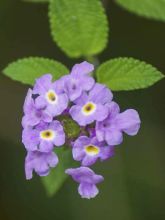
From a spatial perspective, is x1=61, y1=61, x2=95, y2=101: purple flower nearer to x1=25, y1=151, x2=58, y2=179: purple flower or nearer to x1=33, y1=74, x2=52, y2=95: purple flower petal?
x1=33, y1=74, x2=52, y2=95: purple flower petal

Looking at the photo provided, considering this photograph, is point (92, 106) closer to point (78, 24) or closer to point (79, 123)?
point (79, 123)

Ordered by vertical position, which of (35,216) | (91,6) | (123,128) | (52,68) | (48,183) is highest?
(91,6)

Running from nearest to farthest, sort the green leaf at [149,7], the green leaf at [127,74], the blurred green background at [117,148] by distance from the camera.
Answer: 1. the green leaf at [127,74]
2. the green leaf at [149,7]
3. the blurred green background at [117,148]

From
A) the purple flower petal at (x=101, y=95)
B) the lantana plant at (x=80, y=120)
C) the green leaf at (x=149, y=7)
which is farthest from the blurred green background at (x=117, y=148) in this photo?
the purple flower petal at (x=101, y=95)

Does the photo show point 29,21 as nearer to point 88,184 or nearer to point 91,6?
point 91,6

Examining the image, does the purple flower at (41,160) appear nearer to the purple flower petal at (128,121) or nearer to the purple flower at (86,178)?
the purple flower at (86,178)

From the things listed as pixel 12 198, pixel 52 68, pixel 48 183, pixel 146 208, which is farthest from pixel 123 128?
pixel 12 198

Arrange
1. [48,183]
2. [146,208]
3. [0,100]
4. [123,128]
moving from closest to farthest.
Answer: [123,128]
[48,183]
[146,208]
[0,100]

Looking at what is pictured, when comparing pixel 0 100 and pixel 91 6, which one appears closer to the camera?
pixel 91 6
